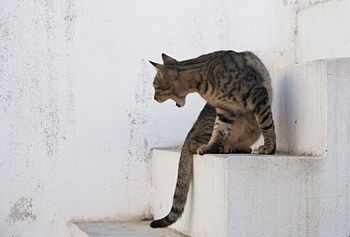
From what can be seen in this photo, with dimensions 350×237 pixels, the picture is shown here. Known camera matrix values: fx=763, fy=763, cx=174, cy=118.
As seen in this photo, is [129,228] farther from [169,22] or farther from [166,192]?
[169,22]

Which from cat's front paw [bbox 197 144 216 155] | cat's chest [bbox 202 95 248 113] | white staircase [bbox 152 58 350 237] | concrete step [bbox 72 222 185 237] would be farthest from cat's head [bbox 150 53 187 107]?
concrete step [bbox 72 222 185 237]

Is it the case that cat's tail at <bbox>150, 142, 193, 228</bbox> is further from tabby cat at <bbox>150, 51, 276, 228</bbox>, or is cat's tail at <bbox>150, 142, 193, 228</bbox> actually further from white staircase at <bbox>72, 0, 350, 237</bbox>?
white staircase at <bbox>72, 0, 350, 237</bbox>

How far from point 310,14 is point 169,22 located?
109 cm

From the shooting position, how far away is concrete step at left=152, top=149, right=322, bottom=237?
4043mm

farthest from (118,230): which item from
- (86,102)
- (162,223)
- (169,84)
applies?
(169,84)

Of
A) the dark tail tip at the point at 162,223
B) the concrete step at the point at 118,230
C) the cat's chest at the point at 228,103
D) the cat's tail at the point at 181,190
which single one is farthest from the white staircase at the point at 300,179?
the concrete step at the point at 118,230

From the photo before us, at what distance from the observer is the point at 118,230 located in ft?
16.7

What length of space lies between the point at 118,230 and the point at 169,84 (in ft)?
3.83

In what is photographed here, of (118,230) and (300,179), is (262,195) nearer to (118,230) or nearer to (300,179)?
(300,179)

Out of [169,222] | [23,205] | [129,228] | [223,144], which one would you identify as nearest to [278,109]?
[223,144]

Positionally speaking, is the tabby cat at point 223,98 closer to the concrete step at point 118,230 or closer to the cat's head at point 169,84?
the cat's head at point 169,84

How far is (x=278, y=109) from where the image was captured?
187 inches

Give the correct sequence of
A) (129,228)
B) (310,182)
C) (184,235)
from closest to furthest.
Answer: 1. (310,182)
2. (184,235)
3. (129,228)

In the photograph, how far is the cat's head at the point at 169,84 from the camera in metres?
4.49
